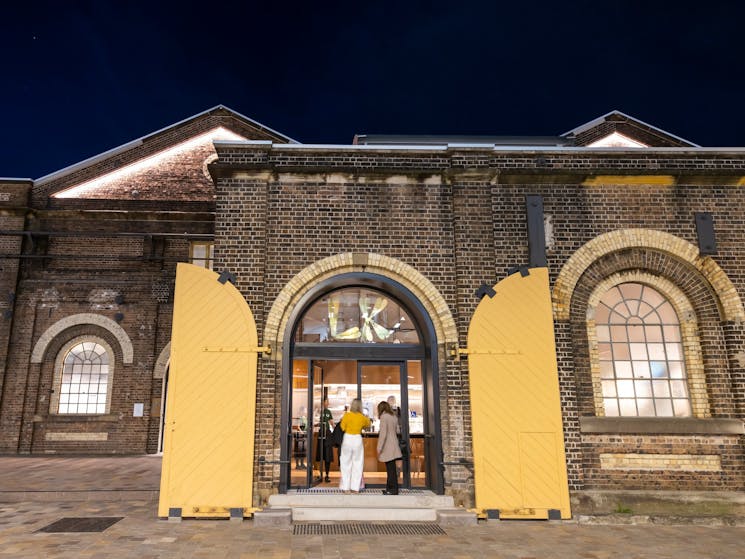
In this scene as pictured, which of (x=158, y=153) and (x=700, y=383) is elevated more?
(x=158, y=153)

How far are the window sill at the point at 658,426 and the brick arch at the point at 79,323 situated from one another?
1227 centimetres

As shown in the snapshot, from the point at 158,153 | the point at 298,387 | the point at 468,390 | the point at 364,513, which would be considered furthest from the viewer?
the point at 158,153

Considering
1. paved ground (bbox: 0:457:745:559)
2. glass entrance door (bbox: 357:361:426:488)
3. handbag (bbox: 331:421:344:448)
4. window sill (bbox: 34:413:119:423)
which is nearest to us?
paved ground (bbox: 0:457:745:559)

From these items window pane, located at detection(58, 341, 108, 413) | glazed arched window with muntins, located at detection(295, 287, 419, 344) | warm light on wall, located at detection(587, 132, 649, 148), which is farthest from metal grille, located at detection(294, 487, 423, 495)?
warm light on wall, located at detection(587, 132, 649, 148)

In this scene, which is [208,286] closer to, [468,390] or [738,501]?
[468,390]

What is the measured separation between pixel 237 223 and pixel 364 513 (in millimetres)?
4956

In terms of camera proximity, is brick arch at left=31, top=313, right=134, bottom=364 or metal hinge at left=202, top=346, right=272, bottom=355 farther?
brick arch at left=31, top=313, right=134, bottom=364

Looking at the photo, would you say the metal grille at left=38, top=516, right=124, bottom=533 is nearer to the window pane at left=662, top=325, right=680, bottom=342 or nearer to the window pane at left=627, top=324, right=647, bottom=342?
the window pane at left=627, top=324, right=647, bottom=342

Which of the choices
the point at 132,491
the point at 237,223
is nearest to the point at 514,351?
the point at 237,223

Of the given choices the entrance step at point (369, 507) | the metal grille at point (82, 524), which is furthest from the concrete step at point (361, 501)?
the metal grille at point (82, 524)

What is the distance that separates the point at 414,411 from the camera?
336 inches

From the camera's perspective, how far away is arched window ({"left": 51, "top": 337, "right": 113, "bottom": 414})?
46.8 ft

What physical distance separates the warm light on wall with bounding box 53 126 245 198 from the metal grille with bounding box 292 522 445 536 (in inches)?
498

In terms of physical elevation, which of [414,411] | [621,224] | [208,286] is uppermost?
[621,224]
